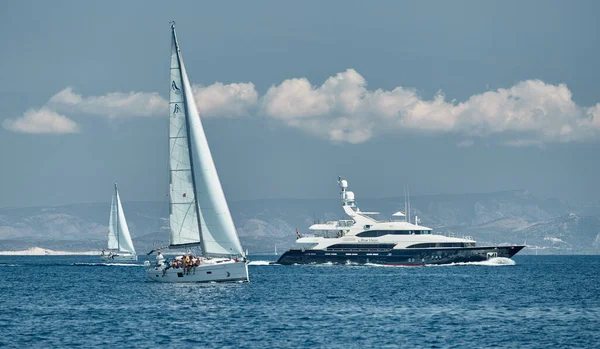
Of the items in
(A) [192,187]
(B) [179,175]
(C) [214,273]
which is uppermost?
(B) [179,175]

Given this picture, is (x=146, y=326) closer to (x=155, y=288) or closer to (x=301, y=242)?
(x=155, y=288)

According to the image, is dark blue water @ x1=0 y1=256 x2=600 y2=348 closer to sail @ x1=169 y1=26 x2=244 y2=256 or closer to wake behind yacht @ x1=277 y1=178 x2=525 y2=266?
sail @ x1=169 y1=26 x2=244 y2=256

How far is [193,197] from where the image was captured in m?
74.5

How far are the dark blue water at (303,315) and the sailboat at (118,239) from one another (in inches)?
3161

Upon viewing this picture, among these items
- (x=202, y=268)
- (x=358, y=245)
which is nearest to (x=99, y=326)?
(x=202, y=268)

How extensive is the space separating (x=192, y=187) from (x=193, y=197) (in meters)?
0.76

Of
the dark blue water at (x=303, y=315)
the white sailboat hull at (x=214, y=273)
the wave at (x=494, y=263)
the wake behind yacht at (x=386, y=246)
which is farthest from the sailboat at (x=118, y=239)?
the white sailboat hull at (x=214, y=273)

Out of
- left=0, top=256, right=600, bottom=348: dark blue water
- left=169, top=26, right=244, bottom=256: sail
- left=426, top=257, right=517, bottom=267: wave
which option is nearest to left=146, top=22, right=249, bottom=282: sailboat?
left=169, top=26, right=244, bottom=256: sail

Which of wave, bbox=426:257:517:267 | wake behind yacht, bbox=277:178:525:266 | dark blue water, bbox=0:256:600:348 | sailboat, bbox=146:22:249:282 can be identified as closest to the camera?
dark blue water, bbox=0:256:600:348

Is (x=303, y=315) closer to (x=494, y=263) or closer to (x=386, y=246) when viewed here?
(x=386, y=246)

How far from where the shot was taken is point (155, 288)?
249 feet

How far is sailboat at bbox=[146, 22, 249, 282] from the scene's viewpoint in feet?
243

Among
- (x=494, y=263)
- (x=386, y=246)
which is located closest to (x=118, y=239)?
(x=386, y=246)

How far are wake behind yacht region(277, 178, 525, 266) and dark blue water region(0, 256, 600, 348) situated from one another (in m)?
34.8
